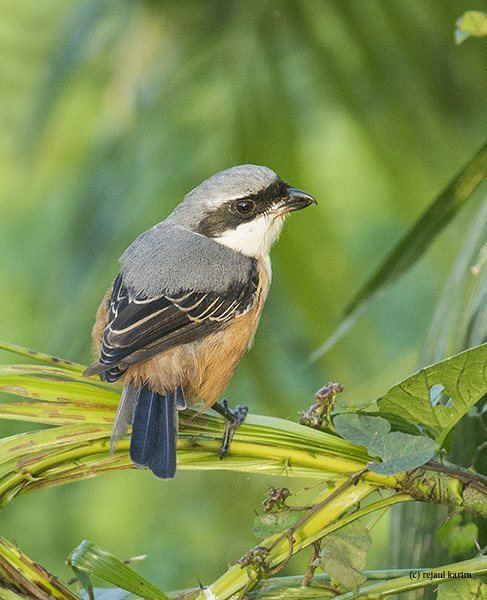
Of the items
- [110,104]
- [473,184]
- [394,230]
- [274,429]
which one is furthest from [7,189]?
[274,429]

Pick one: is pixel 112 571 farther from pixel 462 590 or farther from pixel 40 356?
pixel 462 590

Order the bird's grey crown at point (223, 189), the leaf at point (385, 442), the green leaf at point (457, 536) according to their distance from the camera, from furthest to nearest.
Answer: the bird's grey crown at point (223, 189), the green leaf at point (457, 536), the leaf at point (385, 442)

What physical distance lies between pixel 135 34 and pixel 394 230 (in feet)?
7.12

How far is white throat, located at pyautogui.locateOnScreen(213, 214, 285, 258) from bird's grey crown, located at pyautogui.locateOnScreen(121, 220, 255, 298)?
0.27 feet

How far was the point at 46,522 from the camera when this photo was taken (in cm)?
445

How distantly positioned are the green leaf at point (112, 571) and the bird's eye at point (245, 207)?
5.50ft

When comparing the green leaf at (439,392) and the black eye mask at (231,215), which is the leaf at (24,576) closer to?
the green leaf at (439,392)

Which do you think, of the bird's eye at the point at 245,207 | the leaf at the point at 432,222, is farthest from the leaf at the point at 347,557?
the bird's eye at the point at 245,207

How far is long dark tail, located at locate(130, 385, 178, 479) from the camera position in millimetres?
1583

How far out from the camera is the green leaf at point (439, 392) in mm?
1290

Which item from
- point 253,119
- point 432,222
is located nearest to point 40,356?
point 432,222

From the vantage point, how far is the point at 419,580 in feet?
4.23

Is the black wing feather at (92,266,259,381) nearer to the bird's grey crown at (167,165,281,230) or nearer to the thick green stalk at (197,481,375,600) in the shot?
the bird's grey crown at (167,165,281,230)

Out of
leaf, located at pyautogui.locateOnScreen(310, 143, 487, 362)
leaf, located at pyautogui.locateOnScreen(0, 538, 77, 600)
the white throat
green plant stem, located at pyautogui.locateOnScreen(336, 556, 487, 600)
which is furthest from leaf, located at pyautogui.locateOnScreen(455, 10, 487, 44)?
the white throat
